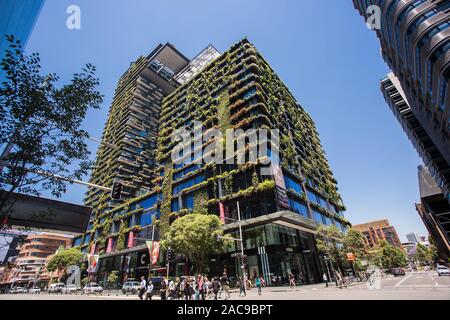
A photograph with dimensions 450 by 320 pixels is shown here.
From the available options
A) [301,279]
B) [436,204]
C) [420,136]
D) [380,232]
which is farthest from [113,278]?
[380,232]

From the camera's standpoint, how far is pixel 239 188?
35469mm

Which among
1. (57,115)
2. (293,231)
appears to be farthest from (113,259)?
(57,115)

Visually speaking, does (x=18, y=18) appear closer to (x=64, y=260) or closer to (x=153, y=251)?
(x=153, y=251)

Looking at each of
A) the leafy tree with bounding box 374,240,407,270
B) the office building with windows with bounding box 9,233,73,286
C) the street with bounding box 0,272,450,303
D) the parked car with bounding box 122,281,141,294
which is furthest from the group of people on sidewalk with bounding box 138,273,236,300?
the office building with windows with bounding box 9,233,73,286

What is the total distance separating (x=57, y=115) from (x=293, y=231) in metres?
33.2

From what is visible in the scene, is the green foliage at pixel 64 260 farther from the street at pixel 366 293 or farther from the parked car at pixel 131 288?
the street at pixel 366 293

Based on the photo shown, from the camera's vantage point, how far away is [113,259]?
5122 cm

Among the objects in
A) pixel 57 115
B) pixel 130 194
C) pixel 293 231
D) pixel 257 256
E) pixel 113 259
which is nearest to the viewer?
pixel 57 115

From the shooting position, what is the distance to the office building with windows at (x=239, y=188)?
31.5 metres

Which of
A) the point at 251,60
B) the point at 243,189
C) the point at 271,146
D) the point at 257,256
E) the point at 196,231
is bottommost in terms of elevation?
the point at 257,256

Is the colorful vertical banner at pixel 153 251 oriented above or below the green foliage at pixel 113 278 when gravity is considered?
above

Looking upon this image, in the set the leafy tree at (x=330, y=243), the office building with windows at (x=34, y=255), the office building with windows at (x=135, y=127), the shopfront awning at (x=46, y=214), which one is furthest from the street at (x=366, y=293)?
the office building with windows at (x=34, y=255)

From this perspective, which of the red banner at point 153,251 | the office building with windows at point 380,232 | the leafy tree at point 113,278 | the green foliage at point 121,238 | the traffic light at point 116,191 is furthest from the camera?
the office building with windows at point 380,232
